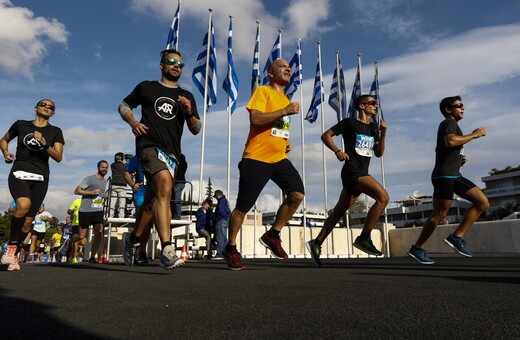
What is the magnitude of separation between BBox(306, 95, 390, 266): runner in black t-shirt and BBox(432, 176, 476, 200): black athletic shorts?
2.37ft

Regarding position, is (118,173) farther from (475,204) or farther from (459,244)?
(475,204)

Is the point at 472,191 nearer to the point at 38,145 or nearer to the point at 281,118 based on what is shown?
the point at 281,118

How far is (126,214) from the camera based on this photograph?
8898 millimetres

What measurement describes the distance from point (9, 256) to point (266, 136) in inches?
125

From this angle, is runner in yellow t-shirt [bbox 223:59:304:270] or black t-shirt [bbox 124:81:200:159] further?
runner in yellow t-shirt [bbox 223:59:304:270]

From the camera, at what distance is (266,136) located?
4.61 meters

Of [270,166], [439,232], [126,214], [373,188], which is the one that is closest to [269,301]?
[270,166]

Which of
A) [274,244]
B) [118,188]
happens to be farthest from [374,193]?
[118,188]

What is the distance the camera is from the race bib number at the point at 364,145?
553cm

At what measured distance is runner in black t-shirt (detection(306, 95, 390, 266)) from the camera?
5.33 metres

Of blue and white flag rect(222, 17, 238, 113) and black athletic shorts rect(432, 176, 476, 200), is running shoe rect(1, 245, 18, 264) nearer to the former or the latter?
black athletic shorts rect(432, 176, 476, 200)

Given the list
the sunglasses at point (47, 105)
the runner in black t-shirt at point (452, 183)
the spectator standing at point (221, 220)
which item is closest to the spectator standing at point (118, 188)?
the spectator standing at point (221, 220)

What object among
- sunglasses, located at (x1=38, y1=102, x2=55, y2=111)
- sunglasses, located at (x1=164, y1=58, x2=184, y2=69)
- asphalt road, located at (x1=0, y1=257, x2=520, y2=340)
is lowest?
asphalt road, located at (x1=0, y1=257, x2=520, y2=340)

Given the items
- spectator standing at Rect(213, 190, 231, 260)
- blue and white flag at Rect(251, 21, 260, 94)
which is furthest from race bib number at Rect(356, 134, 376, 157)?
blue and white flag at Rect(251, 21, 260, 94)
